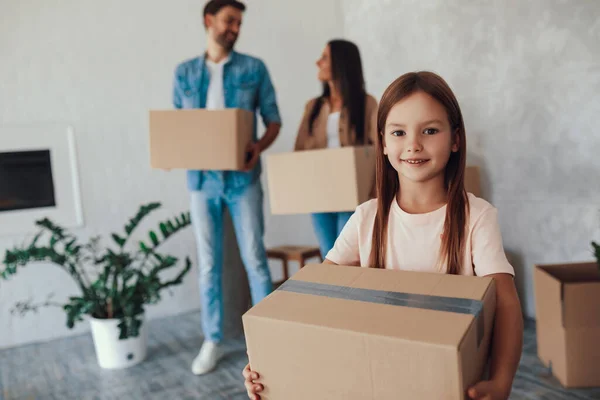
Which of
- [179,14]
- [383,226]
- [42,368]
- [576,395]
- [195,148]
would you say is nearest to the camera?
[383,226]

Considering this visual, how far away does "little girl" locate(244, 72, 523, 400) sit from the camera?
3.12ft

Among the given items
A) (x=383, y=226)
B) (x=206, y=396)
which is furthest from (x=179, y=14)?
(x=383, y=226)

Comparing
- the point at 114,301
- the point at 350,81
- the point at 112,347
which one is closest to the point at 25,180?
the point at 114,301

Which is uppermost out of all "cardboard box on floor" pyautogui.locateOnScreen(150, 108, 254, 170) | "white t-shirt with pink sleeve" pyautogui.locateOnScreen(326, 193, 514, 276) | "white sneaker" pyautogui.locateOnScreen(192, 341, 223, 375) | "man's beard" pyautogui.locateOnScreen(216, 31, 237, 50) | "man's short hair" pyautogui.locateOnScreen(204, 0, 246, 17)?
"man's short hair" pyautogui.locateOnScreen(204, 0, 246, 17)

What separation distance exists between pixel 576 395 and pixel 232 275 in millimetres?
1464

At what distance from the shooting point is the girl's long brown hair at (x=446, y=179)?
96 cm

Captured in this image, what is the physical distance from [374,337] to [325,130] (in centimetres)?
141

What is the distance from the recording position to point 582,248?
2086mm

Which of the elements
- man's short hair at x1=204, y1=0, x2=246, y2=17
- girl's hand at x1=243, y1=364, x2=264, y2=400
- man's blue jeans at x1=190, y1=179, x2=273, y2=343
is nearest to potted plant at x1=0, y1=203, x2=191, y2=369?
man's blue jeans at x1=190, y1=179, x2=273, y2=343

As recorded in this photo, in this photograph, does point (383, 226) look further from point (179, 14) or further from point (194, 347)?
point (179, 14)

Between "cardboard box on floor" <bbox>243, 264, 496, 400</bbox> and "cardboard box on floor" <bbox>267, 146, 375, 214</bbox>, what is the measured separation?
73 cm

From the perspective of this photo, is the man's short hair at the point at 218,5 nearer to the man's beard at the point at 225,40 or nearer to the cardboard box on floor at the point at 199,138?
the man's beard at the point at 225,40

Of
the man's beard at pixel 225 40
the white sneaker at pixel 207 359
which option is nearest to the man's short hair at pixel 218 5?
the man's beard at pixel 225 40

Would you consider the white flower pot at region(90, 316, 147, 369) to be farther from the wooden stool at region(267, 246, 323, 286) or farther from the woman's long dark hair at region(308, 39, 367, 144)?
the woman's long dark hair at region(308, 39, 367, 144)
